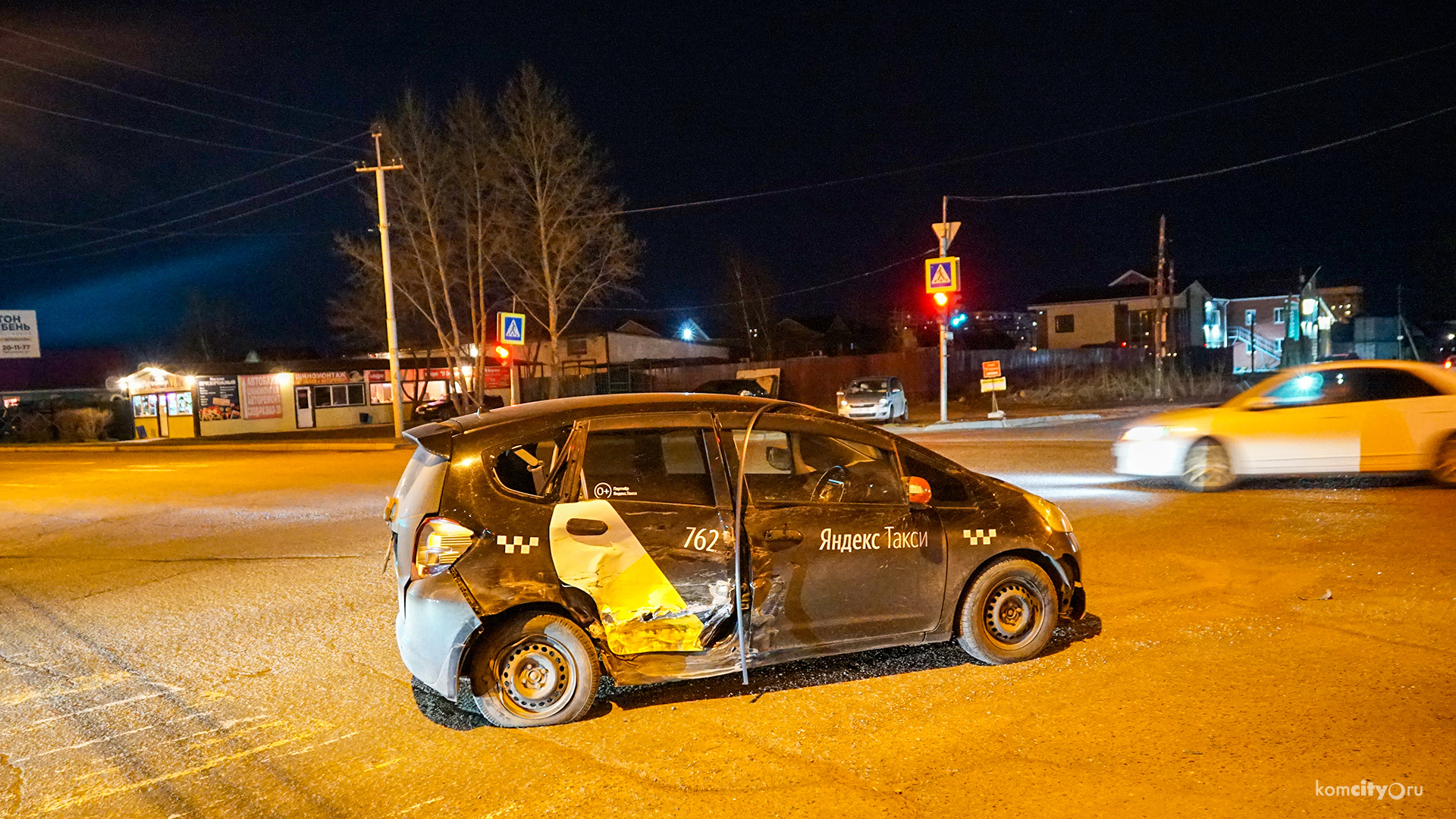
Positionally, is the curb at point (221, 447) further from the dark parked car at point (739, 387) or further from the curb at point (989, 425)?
the curb at point (989, 425)

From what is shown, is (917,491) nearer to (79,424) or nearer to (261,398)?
(261,398)

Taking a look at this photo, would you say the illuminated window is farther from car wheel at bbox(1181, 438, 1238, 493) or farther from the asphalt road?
car wheel at bbox(1181, 438, 1238, 493)

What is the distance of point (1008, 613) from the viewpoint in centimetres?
534

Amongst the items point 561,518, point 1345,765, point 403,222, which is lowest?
point 1345,765

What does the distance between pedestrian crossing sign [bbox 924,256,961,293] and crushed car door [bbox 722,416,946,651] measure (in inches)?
683

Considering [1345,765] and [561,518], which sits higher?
[561,518]

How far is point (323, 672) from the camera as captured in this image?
5.53 meters

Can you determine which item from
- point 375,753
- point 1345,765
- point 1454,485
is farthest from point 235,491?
point 1454,485

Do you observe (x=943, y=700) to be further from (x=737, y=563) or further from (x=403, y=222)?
(x=403, y=222)

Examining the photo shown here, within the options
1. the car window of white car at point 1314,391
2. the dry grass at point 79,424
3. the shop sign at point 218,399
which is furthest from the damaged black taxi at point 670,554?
the dry grass at point 79,424

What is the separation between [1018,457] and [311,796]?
525 inches

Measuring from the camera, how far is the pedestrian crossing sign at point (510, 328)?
73.5 feet

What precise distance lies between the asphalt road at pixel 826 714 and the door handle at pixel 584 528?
3.20ft

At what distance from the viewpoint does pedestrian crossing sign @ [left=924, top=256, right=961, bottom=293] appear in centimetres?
2172
